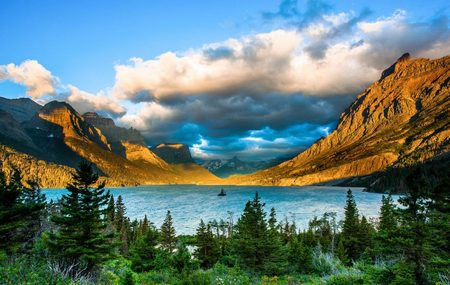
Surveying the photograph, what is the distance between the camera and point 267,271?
40469 mm

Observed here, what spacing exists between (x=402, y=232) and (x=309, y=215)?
12137 centimetres

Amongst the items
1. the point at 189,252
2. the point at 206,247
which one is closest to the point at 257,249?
the point at 189,252

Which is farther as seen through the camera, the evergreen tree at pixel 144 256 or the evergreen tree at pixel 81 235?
Result: the evergreen tree at pixel 144 256

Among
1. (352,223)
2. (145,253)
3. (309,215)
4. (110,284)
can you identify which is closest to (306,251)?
(352,223)

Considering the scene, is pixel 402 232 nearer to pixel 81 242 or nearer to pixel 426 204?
pixel 426 204

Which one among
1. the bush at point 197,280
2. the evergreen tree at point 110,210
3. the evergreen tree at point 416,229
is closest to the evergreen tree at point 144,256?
the evergreen tree at point 110,210

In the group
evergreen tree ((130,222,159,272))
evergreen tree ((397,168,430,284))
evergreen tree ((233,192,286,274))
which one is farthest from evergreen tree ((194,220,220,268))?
evergreen tree ((397,168,430,284))

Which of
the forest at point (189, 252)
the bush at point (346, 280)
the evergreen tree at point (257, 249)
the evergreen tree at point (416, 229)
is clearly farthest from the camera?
the evergreen tree at point (257, 249)

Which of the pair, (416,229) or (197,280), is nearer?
(416,229)

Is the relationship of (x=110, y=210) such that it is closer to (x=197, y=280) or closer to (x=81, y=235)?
(x=81, y=235)

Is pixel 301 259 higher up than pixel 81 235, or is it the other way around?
pixel 81 235

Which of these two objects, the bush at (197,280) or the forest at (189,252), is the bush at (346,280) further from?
the bush at (197,280)

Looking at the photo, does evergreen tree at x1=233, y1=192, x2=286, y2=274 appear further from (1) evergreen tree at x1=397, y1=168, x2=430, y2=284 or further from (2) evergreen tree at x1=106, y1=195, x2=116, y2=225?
(1) evergreen tree at x1=397, y1=168, x2=430, y2=284

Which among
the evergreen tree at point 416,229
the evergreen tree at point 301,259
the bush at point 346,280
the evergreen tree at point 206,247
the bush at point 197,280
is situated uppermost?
the evergreen tree at point 416,229
